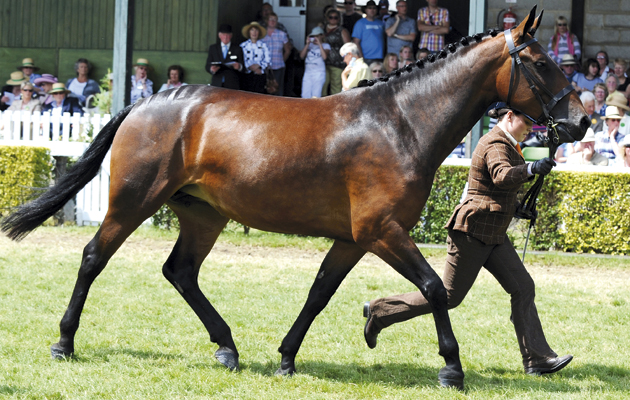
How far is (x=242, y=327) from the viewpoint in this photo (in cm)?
598

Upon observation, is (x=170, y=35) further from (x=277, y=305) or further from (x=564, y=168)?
(x=277, y=305)

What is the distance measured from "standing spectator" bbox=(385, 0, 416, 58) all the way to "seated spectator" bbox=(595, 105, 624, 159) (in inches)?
158

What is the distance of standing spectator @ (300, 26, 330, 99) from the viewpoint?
1366cm

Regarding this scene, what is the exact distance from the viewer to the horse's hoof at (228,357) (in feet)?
16.1

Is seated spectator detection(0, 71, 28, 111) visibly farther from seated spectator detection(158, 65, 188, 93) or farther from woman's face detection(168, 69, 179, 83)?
woman's face detection(168, 69, 179, 83)

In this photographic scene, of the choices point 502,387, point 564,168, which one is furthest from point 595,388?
point 564,168

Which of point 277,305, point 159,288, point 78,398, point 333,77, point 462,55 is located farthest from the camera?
point 333,77

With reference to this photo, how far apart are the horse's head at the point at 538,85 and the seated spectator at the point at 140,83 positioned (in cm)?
1090

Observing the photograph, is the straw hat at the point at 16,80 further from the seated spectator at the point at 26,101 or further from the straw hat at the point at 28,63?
the seated spectator at the point at 26,101

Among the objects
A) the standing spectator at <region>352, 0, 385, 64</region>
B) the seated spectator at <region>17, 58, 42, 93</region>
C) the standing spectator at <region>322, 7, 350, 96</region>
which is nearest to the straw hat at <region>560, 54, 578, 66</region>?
the standing spectator at <region>352, 0, 385, 64</region>

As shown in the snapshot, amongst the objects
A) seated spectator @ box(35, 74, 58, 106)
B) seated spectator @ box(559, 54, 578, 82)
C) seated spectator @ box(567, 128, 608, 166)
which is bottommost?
seated spectator @ box(567, 128, 608, 166)

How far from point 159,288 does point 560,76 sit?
4276mm

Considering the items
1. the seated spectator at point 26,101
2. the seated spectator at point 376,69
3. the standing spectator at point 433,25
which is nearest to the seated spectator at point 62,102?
the seated spectator at point 26,101

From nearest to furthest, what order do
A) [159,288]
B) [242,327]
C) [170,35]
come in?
[242,327] → [159,288] → [170,35]
